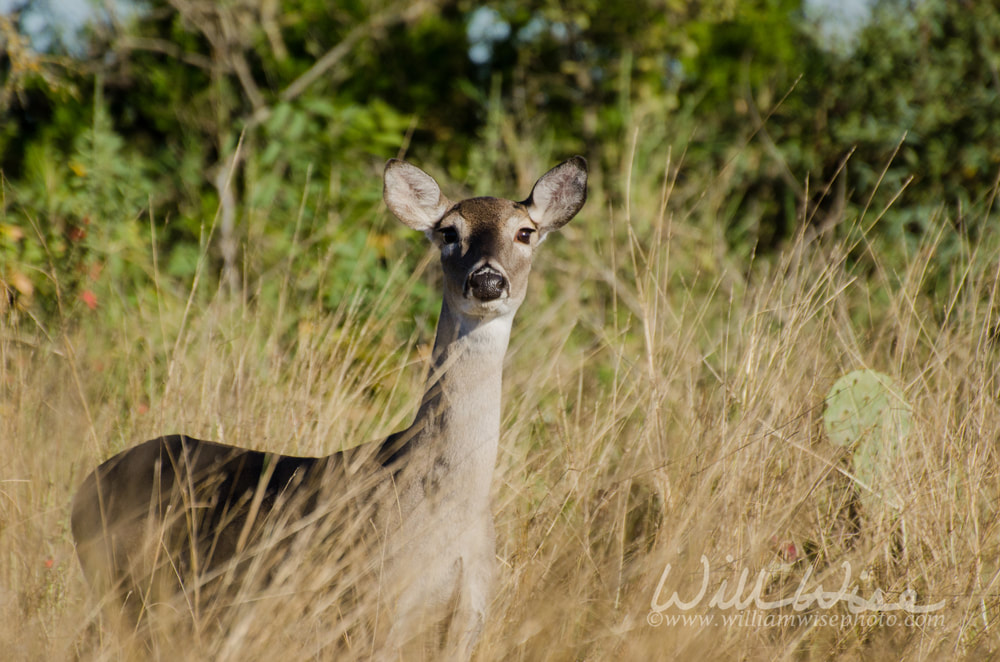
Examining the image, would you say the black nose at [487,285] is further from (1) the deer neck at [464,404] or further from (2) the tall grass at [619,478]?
(2) the tall grass at [619,478]

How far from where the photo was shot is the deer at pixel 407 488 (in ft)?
8.69

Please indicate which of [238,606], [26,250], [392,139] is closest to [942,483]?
[238,606]

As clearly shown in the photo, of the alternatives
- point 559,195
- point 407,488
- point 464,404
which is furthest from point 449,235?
point 407,488

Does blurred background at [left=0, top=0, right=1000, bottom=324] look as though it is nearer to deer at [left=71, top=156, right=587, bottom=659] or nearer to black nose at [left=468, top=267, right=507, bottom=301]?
deer at [left=71, top=156, right=587, bottom=659]

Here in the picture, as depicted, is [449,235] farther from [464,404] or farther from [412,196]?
[464,404]

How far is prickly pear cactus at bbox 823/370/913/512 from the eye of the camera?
3283 millimetres

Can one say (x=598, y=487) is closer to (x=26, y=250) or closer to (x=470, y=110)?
(x=26, y=250)

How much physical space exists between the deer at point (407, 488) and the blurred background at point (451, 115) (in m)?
1.51

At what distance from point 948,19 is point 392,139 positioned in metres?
3.66

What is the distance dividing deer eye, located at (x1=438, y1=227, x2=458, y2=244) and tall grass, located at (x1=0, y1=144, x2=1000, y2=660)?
0.62m

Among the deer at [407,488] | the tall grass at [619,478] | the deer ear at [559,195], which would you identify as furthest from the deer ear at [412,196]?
the tall grass at [619,478]

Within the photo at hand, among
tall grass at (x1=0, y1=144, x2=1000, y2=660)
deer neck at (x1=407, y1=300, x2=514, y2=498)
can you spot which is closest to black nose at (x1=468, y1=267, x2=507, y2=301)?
deer neck at (x1=407, y1=300, x2=514, y2=498)

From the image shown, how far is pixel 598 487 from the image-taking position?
11.2 feet

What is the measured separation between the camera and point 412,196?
135 inches
